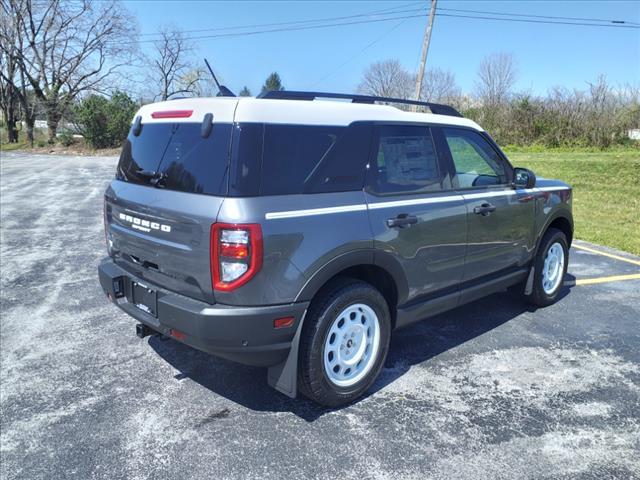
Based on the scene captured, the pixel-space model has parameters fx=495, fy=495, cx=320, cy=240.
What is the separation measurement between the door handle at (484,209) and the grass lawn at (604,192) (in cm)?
497

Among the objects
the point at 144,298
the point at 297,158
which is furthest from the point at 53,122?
the point at 297,158

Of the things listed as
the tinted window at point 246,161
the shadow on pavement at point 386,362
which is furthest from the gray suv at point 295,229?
the shadow on pavement at point 386,362

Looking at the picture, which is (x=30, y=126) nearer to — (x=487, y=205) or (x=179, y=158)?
(x=179, y=158)

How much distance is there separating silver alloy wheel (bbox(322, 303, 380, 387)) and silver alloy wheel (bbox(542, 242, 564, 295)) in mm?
2504

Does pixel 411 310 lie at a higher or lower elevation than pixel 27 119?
lower

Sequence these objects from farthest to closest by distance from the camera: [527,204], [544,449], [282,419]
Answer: [527,204] < [282,419] < [544,449]

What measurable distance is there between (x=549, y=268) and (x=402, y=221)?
2.61m

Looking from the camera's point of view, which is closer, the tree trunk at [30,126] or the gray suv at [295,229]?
the gray suv at [295,229]

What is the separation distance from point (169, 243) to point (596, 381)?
3.22 m

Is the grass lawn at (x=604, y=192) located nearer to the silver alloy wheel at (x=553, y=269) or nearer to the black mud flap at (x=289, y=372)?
the silver alloy wheel at (x=553, y=269)

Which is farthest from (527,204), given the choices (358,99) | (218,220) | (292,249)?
(218,220)

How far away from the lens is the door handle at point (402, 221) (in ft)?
10.7

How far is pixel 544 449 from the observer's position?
2869 millimetres

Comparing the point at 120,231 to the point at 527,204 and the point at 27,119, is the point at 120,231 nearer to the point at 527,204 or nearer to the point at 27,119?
the point at 527,204
